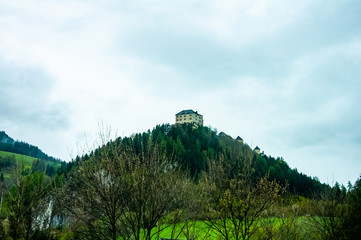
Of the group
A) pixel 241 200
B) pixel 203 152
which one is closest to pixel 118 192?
pixel 241 200

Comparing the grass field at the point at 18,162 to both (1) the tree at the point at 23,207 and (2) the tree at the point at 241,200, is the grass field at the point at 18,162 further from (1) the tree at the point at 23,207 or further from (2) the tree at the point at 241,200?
(2) the tree at the point at 241,200

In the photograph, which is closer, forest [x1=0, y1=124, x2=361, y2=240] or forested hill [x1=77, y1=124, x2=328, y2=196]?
forest [x1=0, y1=124, x2=361, y2=240]

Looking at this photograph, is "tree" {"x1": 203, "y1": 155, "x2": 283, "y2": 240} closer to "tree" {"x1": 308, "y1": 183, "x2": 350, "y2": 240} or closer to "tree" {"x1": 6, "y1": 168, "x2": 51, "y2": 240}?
"tree" {"x1": 308, "y1": 183, "x2": 350, "y2": 240}

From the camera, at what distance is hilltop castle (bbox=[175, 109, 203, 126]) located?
154625 millimetres

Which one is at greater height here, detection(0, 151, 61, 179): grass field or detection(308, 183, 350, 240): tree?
detection(0, 151, 61, 179): grass field

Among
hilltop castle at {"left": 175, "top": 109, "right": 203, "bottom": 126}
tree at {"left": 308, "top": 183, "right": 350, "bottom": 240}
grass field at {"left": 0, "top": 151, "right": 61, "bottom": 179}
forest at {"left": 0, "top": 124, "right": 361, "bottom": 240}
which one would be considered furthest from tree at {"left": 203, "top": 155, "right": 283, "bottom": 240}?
hilltop castle at {"left": 175, "top": 109, "right": 203, "bottom": 126}

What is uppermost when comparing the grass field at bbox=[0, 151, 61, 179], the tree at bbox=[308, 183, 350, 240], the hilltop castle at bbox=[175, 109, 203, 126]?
the hilltop castle at bbox=[175, 109, 203, 126]

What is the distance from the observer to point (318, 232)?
17.5m

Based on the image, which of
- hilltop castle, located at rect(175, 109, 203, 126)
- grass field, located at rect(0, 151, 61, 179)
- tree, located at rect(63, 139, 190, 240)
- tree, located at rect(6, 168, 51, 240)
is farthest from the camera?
hilltop castle, located at rect(175, 109, 203, 126)

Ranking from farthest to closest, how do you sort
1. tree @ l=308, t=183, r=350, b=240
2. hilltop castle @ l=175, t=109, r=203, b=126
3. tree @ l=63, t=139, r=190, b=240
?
hilltop castle @ l=175, t=109, r=203, b=126
tree @ l=308, t=183, r=350, b=240
tree @ l=63, t=139, r=190, b=240

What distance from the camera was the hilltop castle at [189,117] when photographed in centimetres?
15462

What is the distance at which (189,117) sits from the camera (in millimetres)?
155625

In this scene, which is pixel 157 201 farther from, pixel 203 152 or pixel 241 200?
pixel 203 152

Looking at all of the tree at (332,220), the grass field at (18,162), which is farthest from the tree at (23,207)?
the tree at (332,220)
